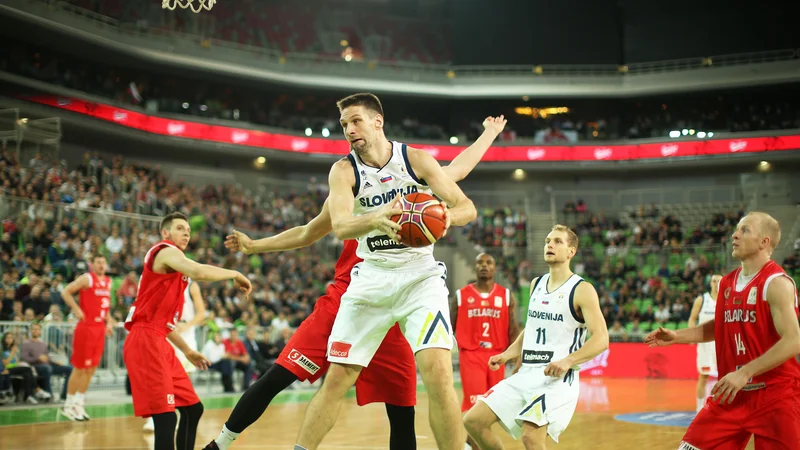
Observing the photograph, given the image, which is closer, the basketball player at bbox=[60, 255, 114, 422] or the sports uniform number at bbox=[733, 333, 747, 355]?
the sports uniform number at bbox=[733, 333, 747, 355]

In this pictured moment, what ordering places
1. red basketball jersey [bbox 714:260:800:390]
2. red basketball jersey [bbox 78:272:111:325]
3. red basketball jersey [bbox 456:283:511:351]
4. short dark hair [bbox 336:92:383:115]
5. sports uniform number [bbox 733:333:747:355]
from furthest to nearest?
1. red basketball jersey [bbox 78:272:111:325]
2. red basketball jersey [bbox 456:283:511:351]
3. short dark hair [bbox 336:92:383:115]
4. sports uniform number [bbox 733:333:747:355]
5. red basketball jersey [bbox 714:260:800:390]

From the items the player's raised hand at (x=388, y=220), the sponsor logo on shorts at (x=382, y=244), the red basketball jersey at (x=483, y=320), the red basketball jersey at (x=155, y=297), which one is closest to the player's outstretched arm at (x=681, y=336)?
the sponsor logo on shorts at (x=382, y=244)

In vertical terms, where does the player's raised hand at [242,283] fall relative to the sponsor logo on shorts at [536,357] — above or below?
above

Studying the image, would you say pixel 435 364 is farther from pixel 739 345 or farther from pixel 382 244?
pixel 739 345

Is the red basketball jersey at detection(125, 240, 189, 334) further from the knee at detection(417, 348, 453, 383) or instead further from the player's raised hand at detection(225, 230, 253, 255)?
the knee at detection(417, 348, 453, 383)

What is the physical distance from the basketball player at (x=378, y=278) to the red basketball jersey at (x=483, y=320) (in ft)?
13.6

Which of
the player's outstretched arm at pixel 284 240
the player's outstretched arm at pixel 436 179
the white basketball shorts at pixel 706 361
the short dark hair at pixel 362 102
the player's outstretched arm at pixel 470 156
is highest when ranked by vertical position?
the short dark hair at pixel 362 102

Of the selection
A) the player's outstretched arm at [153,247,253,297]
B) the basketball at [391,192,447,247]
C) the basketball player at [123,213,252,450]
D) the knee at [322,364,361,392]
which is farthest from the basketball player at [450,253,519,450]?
the basketball at [391,192,447,247]

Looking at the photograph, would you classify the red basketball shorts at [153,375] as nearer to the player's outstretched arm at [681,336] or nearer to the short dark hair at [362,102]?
the short dark hair at [362,102]

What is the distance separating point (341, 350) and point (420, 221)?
1.26 m

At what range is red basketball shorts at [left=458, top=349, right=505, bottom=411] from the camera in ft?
31.1

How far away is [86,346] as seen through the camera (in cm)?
1252

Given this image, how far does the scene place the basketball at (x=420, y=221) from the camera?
4789mm

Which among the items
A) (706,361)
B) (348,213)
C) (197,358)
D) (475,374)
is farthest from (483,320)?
(706,361)
